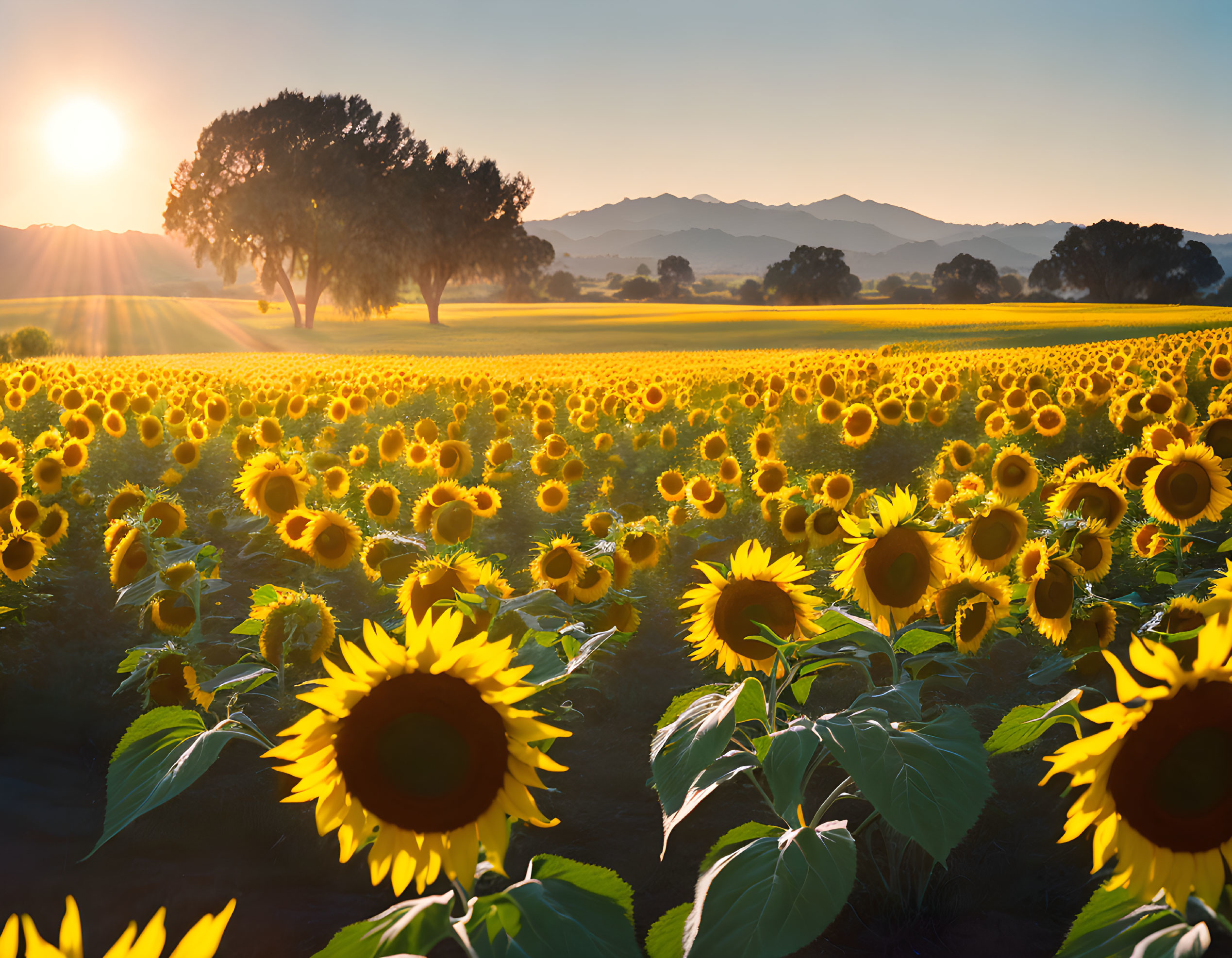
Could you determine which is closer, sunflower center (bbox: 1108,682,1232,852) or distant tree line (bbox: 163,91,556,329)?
sunflower center (bbox: 1108,682,1232,852)

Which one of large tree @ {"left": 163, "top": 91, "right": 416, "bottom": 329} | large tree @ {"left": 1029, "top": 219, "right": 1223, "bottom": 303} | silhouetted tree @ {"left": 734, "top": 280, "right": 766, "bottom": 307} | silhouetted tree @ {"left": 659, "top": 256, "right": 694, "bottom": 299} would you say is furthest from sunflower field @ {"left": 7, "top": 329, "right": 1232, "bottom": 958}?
silhouetted tree @ {"left": 659, "top": 256, "right": 694, "bottom": 299}

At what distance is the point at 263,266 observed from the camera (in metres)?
49.1

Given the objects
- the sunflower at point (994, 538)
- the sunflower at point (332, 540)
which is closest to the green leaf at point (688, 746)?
the sunflower at point (994, 538)

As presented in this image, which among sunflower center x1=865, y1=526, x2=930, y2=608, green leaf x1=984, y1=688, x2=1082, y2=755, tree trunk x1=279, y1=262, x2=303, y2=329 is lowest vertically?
green leaf x1=984, y1=688, x2=1082, y2=755

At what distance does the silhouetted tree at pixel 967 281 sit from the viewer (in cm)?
8625

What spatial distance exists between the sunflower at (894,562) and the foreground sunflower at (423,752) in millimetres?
1372

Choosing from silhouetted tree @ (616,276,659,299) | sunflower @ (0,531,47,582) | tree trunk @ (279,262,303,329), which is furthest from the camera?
silhouetted tree @ (616,276,659,299)

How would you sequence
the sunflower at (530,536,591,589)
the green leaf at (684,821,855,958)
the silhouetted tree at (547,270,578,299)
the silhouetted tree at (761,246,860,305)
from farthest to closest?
the silhouetted tree at (547,270,578,299), the silhouetted tree at (761,246,860,305), the sunflower at (530,536,591,589), the green leaf at (684,821,855,958)

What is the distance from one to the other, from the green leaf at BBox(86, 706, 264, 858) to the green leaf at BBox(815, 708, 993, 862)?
1384 millimetres

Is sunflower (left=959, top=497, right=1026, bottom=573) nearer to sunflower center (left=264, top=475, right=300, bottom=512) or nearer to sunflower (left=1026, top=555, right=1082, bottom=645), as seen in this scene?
sunflower (left=1026, top=555, right=1082, bottom=645)

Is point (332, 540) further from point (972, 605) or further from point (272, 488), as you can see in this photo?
point (972, 605)

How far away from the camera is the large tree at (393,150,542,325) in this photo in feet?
167

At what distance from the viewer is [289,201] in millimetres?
46688

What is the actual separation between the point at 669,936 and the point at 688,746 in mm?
392
